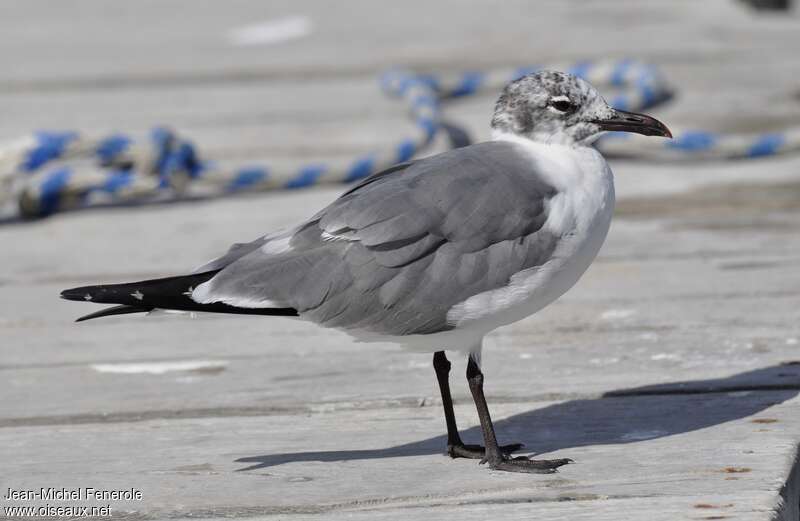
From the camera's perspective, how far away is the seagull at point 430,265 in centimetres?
219

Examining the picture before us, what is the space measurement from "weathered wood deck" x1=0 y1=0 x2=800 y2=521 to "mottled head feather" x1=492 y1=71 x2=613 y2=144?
44 cm

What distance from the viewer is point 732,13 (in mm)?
6805

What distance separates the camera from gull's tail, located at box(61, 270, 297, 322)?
2.10 m

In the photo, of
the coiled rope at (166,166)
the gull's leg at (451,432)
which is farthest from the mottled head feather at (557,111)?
the coiled rope at (166,166)

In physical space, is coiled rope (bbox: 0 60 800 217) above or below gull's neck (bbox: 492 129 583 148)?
below

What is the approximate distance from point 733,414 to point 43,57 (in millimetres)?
4898

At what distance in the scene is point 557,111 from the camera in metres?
2.43

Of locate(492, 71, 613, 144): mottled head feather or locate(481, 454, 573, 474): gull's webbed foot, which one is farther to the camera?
locate(492, 71, 613, 144): mottled head feather

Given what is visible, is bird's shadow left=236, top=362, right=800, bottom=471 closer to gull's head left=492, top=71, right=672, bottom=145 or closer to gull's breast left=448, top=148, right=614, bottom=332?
gull's breast left=448, top=148, right=614, bottom=332

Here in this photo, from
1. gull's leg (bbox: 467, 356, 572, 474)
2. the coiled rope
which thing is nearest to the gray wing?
gull's leg (bbox: 467, 356, 572, 474)

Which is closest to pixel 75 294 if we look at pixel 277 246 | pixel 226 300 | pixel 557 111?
pixel 226 300

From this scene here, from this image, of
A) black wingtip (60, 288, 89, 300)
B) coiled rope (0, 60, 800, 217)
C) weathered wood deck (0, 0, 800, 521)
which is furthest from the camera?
coiled rope (0, 60, 800, 217)

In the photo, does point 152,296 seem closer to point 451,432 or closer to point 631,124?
point 451,432

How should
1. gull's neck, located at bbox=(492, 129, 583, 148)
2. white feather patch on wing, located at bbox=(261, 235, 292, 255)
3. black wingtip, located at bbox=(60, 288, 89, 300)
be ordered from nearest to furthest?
black wingtip, located at bbox=(60, 288, 89, 300), white feather patch on wing, located at bbox=(261, 235, 292, 255), gull's neck, located at bbox=(492, 129, 583, 148)
